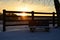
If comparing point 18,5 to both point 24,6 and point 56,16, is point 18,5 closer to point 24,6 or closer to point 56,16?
point 24,6

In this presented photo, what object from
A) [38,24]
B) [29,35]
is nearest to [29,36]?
[29,35]

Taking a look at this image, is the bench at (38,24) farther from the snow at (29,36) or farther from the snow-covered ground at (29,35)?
the snow at (29,36)

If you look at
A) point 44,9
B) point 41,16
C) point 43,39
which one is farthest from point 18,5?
point 43,39

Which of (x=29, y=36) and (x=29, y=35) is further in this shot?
(x=29, y=35)

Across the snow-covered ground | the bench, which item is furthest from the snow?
the bench

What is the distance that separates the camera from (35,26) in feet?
32.1

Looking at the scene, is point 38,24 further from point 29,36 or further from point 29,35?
point 29,36

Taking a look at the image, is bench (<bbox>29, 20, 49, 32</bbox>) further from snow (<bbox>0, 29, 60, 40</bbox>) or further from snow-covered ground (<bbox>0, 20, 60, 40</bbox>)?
snow (<bbox>0, 29, 60, 40</bbox>)

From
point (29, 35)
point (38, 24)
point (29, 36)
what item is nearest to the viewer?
point (29, 36)

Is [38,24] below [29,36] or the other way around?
the other way around

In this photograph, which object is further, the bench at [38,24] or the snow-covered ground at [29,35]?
the bench at [38,24]

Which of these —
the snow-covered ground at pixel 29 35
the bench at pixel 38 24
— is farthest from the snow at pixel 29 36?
the bench at pixel 38 24

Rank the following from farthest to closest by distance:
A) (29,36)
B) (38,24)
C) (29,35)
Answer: (38,24), (29,35), (29,36)

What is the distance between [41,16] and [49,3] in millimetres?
1870
